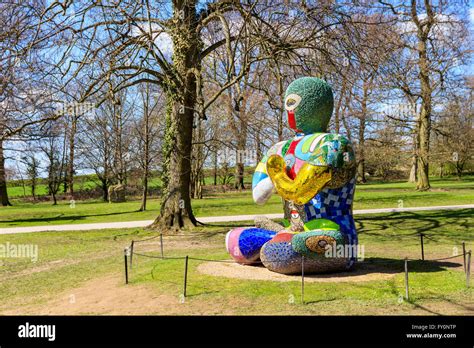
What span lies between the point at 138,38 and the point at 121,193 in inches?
810

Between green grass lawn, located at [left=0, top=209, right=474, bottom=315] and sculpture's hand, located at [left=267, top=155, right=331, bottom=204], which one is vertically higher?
sculpture's hand, located at [left=267, top=155, right=331, bottom=204]

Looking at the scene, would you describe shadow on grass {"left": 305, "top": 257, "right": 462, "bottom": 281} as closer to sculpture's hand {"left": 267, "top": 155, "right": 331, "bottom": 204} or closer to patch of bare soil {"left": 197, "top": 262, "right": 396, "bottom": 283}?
patch of bare soil {"left": 197, "top": 262, "right": 396, "bottom": 283}

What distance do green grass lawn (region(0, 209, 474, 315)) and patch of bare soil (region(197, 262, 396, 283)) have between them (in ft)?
0.71

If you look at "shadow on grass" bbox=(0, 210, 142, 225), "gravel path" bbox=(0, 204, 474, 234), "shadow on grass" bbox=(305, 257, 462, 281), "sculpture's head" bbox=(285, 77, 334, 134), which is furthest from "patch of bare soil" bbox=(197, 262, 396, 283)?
"shadow on grass" bbox=(0, 210, 142, 225)

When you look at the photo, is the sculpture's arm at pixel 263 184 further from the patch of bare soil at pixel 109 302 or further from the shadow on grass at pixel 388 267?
the patch of bare soil at pixel 109 302

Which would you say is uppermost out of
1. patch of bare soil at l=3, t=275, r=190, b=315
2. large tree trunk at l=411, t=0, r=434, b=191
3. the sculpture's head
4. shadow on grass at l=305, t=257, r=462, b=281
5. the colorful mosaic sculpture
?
large tree trunk at l=411, t=0, r=434, b=191

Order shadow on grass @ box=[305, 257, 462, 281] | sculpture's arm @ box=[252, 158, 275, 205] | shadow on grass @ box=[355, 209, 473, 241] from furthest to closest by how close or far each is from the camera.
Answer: shadow on grass @ box=[355, 209, 473, 241] → sculpture's arm @ box=[252, 158, 275, 205] → shadow on grass @ box=[305, 257, 462, 281]

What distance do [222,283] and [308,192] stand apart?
7.10ft

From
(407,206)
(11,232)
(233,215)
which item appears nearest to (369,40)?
(233,215)

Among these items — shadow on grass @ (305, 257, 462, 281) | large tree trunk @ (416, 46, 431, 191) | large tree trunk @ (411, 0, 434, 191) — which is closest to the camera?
shadow on grass @ (305, 257, 462, 281)

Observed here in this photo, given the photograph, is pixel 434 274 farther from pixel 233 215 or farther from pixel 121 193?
pixel 121 193

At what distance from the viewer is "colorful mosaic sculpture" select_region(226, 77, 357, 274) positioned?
26.5 feet

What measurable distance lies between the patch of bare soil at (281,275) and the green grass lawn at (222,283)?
8.6 inches

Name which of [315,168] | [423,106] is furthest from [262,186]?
[423,106]
